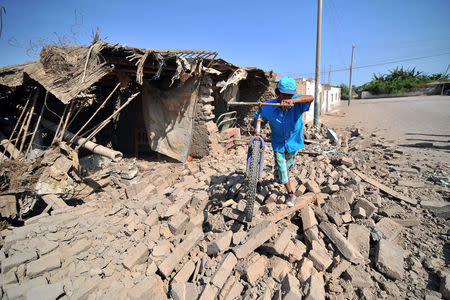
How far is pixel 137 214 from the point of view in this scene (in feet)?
11.9

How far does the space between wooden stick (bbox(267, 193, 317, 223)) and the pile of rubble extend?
17mm

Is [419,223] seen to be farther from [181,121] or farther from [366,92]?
[366,92]

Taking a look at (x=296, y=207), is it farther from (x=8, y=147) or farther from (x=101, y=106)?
(x=8, y=147)

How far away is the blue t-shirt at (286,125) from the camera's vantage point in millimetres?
3225

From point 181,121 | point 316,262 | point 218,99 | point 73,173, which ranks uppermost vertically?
point 218,99

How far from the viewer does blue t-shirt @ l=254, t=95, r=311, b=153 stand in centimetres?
322

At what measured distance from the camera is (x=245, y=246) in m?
2.57

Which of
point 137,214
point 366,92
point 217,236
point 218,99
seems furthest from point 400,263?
point 366,92

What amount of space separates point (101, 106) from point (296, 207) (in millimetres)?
4634

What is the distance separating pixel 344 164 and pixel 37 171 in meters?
6.66

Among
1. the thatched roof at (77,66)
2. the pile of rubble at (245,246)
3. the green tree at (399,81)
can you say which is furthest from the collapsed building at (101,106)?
the green tree at (399,81)

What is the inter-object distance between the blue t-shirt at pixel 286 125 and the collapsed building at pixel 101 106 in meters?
2.69

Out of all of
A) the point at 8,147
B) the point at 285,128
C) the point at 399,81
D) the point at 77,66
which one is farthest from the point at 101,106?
the point at 399,81

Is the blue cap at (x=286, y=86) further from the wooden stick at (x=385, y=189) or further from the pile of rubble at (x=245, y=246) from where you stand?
the wooden stick at (x=385, y=189)
